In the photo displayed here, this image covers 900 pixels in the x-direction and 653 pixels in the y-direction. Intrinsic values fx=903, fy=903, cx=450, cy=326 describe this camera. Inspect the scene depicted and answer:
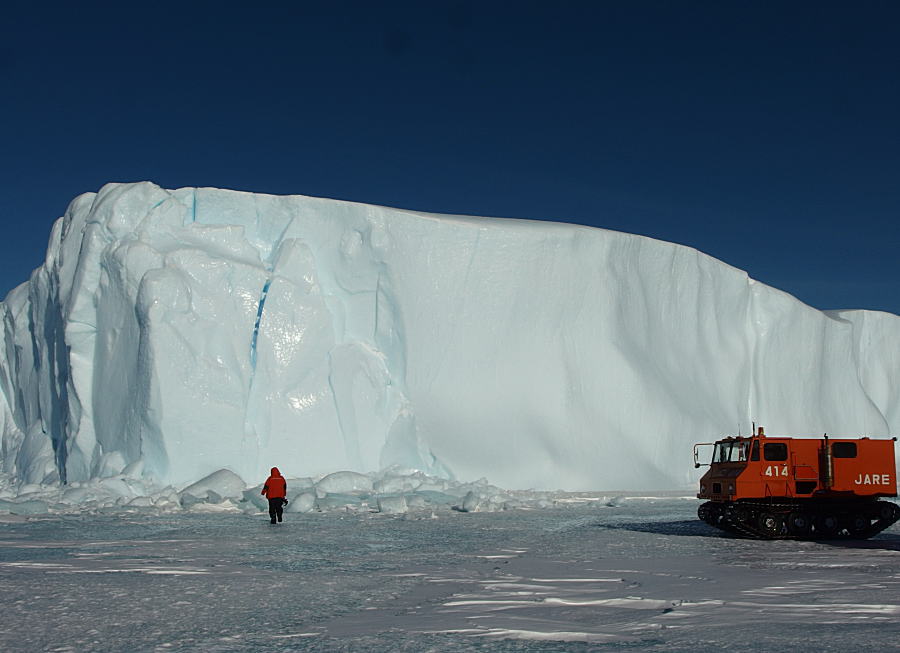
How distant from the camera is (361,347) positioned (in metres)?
19.1

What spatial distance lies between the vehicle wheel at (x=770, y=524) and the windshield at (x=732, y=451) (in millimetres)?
770

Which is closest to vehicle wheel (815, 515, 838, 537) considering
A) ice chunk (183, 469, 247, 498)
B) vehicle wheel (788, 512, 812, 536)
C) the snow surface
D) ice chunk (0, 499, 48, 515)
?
vehicle wheel (788, 512, 812, 536)

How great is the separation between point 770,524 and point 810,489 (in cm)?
77

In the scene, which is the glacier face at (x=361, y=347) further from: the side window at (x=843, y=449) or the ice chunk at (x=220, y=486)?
the side window at (x=843, y=449)

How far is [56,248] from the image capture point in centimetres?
2053

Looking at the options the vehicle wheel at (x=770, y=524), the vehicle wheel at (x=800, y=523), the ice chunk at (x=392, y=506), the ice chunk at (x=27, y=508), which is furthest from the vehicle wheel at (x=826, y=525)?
the ice chunk at (x=27, y=508)

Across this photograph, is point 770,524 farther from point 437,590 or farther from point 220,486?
point 220,486

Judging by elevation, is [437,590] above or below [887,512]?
below

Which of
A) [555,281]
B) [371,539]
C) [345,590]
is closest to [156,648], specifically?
[345,590]

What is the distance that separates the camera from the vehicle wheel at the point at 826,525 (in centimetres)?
1098

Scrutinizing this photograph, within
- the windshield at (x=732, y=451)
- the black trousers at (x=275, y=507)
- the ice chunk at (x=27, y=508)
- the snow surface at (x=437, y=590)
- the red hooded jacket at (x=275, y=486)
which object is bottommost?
the snow surface at (x=437, y=590)

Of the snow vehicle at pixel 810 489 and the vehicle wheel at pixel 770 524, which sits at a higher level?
the snow vehicle at pixel 810 489

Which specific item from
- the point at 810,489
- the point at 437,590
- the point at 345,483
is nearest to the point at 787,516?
the point at 810,489

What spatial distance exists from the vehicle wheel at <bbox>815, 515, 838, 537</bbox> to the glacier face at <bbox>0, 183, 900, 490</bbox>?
8.45 meters
